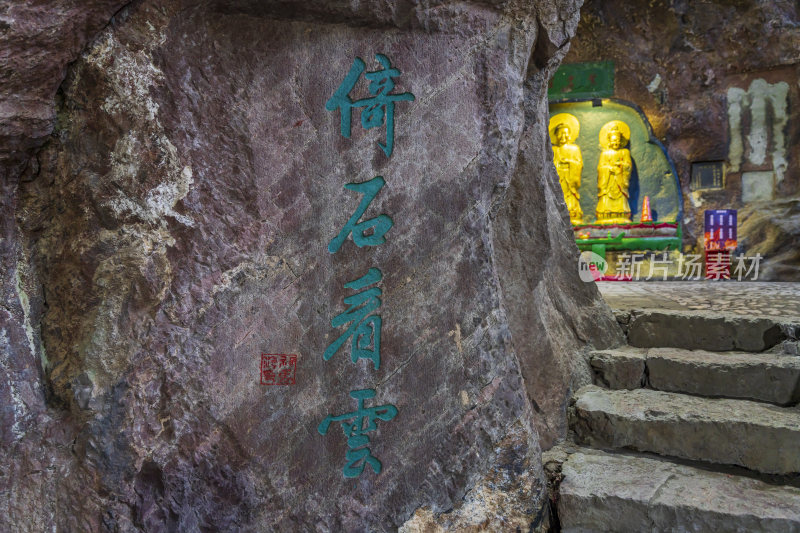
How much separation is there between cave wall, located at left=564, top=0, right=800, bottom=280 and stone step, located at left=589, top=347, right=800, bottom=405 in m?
5.20

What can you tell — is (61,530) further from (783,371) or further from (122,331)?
(783,371)

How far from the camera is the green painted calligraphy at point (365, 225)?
202cm

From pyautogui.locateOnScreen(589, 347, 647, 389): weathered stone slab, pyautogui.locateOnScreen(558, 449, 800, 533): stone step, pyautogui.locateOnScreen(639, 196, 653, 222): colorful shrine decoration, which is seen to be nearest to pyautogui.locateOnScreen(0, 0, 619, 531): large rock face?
pyautogui.locateOnScreen(558, 449, 800, 533): stone step

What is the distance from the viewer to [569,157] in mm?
9117

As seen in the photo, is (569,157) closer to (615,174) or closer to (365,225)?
(615,174)

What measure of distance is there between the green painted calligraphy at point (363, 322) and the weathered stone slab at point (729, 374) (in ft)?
5.66

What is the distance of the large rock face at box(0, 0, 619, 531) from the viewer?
1863mm

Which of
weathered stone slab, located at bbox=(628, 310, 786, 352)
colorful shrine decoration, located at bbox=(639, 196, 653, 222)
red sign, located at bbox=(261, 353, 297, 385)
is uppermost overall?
colorful shrine decoration, located at bbox=(639, 196, 653, 222)

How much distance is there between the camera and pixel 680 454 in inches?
97.8

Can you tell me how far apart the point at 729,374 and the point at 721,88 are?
6.88 meters

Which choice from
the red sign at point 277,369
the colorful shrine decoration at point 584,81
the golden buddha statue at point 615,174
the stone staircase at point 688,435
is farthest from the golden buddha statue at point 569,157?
the red sign at point 277,369

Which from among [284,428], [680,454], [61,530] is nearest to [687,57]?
[680,454]

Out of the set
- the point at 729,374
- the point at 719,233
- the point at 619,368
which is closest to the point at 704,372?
the point at 729,374

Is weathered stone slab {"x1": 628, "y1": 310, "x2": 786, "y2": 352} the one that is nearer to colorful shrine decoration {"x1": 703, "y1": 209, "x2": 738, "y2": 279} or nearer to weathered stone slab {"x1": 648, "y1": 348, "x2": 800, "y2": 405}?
weathered stone slab {"x1": 648, "y1": 348, "x2": 800, "y2": 405}
